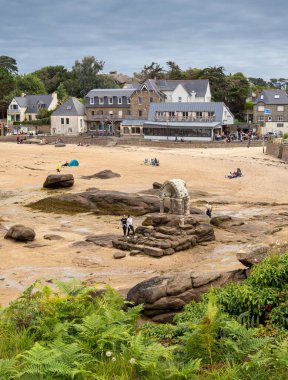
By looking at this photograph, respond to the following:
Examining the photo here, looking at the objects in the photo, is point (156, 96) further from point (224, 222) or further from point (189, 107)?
point (224, 222)

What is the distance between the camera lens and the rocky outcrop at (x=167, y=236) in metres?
25.7

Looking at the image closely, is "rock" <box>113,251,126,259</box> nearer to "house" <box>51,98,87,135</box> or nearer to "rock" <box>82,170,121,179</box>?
"rock" <box>82,170,121,179</box>

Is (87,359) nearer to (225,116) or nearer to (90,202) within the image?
(90,202)

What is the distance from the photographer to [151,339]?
403 inches

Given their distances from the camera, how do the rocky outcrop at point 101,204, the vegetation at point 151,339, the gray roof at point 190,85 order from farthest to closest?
the gray roof at point 190,85 → the rocky outcrop at point 101,204 → the vegetation at point 151,339

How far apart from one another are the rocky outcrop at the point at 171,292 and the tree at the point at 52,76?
13005 centimetres

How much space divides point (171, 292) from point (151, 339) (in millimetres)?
4108

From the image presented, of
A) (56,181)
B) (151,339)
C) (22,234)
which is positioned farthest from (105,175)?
(151,339)

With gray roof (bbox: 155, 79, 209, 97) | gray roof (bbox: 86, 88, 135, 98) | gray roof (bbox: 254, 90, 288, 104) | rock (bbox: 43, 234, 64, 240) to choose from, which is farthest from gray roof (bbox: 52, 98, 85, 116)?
rock (bbox: 43, 234, 64, 240)

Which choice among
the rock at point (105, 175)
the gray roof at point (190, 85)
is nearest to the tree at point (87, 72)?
the gray roof at point (190, 85)

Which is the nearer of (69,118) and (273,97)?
(273,97)

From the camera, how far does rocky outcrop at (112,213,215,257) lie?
84.3ft

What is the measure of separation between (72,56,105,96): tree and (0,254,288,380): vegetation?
11493cm

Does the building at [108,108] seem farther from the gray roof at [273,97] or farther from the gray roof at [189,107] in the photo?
the gray roof at [273,97]
